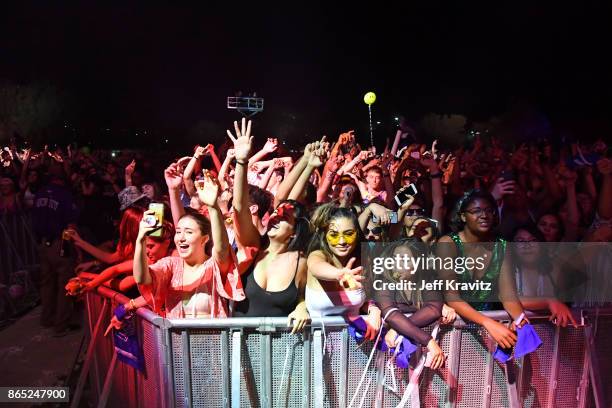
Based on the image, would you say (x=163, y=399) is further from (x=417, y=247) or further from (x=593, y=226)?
(x=593, y=226)

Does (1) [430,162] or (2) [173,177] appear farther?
(1) [430,162]

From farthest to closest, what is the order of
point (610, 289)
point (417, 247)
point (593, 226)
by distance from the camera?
1. point (593, 226)
2. point (610, 289)
3. point (417, 247)

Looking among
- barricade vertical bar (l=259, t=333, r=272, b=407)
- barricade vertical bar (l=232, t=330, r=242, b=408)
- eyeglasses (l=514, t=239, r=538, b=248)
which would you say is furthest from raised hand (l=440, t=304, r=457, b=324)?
barricade vertical bar (l=232, t=330, r=242, b=408)

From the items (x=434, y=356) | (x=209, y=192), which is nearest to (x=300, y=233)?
(x=209, y=192)

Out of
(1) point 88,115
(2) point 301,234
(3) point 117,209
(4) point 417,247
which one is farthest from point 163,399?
(1) point 88,115

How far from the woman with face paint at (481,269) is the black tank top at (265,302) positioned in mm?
960

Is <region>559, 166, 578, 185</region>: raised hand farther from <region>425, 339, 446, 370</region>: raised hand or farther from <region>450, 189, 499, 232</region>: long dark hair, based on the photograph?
<region>425, 339, 446, 370</region>: raised hand

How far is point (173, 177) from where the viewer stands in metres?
4.01

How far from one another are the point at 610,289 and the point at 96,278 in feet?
13.7

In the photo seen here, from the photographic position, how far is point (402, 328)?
9.32ft

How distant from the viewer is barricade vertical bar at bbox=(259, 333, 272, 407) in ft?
9.21

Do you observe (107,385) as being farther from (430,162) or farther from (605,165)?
(605,165)

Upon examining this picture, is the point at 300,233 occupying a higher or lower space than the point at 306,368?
higher

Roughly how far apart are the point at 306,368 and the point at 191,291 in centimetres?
88
